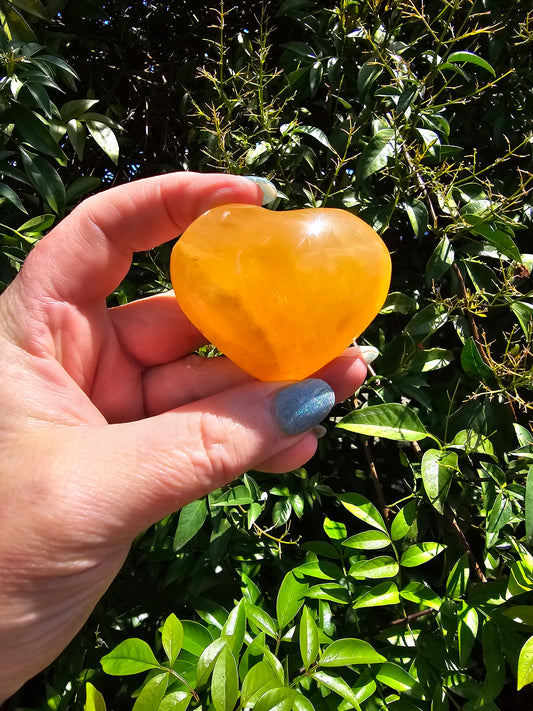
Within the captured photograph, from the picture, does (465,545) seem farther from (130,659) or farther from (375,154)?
(375,154)

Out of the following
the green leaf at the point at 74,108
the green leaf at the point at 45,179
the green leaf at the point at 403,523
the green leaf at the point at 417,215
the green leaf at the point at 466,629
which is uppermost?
the green leaf at the point at 74,108

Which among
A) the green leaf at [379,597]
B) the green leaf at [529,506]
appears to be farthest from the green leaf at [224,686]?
the green leaf at [529,506]

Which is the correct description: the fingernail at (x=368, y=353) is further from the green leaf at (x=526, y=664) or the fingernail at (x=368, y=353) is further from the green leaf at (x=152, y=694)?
the green leaf at (x=152, y=694)

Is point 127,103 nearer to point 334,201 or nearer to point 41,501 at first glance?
point 334,201

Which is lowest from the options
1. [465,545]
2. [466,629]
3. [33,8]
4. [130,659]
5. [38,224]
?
[465,545]

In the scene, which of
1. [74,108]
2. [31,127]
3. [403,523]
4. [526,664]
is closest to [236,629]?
[403,523]

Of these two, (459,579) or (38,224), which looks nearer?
(459,579)

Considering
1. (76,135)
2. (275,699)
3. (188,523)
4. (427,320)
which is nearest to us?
(275,699)
